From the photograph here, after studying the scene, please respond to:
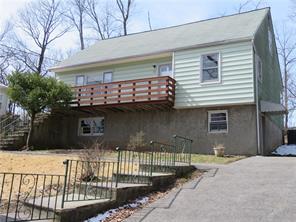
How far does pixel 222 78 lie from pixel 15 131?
39.8 feet

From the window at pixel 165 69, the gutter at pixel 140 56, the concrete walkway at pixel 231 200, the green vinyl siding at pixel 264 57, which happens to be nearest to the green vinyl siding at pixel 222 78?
the gutter at pixel 140 56

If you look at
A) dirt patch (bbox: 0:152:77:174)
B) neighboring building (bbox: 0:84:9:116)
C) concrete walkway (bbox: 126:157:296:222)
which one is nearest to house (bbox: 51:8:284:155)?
dirt patch (bbox: 0:152:77:174)

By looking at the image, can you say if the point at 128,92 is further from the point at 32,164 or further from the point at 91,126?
the point at 32,164

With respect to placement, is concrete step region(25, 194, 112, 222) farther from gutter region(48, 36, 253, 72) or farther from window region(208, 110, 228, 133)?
gutter region(48, 36, 253, 72)

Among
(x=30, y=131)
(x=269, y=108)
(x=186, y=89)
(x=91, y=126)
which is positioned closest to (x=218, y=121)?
(x=186, y=89)

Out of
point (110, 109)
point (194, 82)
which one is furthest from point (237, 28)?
point (110, 109)

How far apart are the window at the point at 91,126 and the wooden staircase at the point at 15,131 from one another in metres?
2.18

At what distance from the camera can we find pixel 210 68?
1716cm

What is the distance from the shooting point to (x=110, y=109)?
19.5m

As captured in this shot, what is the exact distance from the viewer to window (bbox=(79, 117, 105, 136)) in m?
20.6

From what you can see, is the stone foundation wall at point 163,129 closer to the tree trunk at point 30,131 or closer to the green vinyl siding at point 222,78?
the green vinyl siding at point 222,78

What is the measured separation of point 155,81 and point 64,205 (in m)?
11.9

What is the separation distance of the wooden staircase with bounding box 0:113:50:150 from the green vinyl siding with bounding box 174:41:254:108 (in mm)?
8674

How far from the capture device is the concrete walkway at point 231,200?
6.50m
